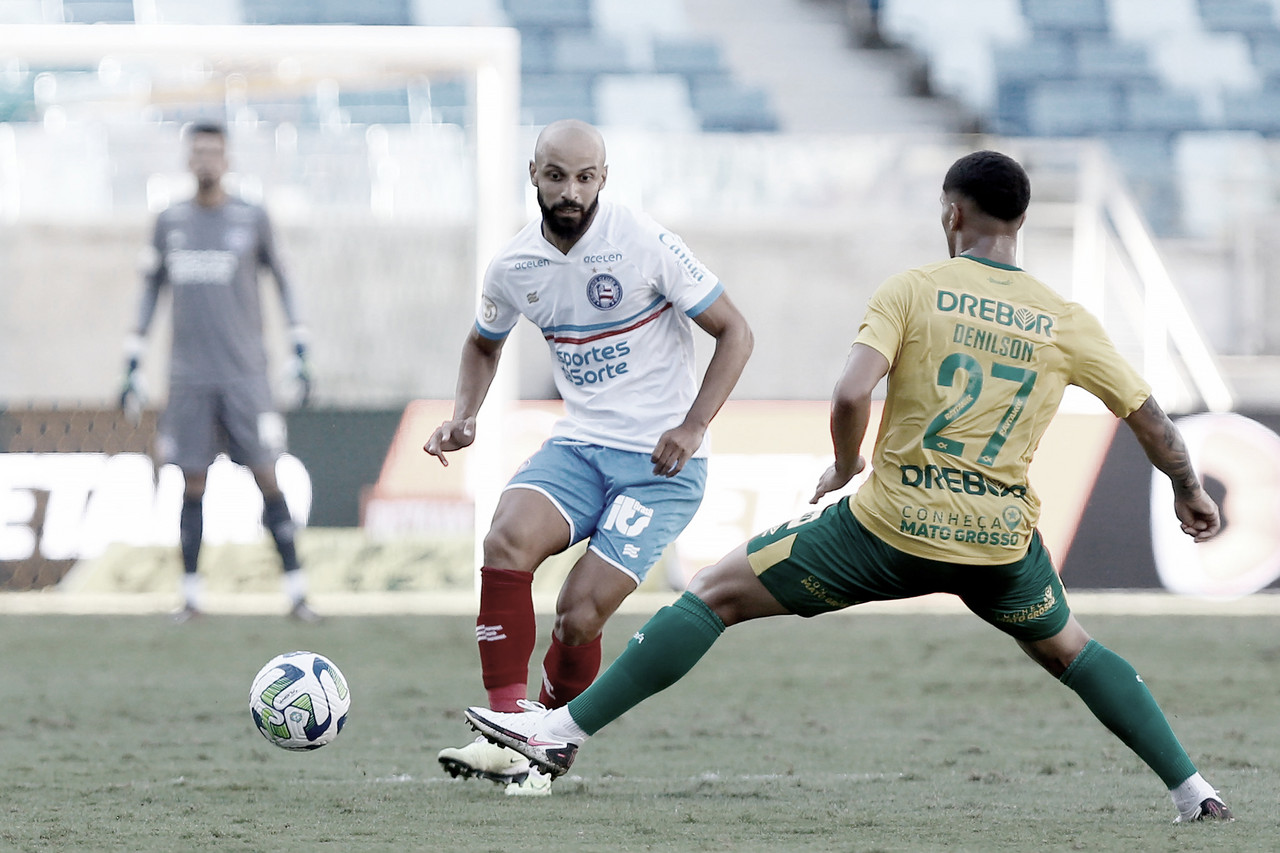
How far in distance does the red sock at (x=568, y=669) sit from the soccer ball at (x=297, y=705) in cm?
63

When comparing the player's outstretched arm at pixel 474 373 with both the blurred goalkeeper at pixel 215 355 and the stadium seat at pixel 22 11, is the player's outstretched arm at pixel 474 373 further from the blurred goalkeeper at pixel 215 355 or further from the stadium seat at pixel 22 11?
the stadium seat at pixel 22 11

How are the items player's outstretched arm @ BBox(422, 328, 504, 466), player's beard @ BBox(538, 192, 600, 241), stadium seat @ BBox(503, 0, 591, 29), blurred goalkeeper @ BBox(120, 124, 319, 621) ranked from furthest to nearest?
1. stadium seat @ BBox(503, 0, 591, 29)
2. blurred goalkeeper @ BBox(120, 124, 319, 621)
3. player's outstretched arm @ BBox(422, 328, 504, 466)
4. player's beard @ BBox(538, 192, 600, 241)

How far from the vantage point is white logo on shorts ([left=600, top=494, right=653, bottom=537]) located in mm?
4902

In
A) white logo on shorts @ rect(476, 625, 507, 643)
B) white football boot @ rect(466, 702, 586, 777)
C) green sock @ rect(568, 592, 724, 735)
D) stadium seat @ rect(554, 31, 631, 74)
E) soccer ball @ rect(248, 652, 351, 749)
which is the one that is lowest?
soccer ball @ rect(248, 652, 351, 749)

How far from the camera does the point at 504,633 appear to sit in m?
4.79

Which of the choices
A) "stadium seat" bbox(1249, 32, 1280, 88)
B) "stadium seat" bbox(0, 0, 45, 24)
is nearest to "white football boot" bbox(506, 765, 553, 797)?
"stadium seat" bbox(0, 0, 45, 24)

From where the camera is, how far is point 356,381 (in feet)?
39.4

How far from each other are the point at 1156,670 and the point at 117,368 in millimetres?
7915

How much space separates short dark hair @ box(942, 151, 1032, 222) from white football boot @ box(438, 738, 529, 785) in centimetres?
198

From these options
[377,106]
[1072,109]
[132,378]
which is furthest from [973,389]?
[1072,109]

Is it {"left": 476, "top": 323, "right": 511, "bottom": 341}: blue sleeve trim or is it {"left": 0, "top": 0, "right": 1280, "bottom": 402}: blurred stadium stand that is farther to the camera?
{"left": 0, "top": 0, "right": 1280, "bottom": 402}: blurred stadium stand

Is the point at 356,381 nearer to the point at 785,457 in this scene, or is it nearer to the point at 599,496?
the point at 785,457

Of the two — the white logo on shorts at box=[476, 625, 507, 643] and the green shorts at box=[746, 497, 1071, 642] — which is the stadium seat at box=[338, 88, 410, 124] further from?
the green shorts at box=[746, 497, 1071, 642]

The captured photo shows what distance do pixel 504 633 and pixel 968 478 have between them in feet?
4.93
